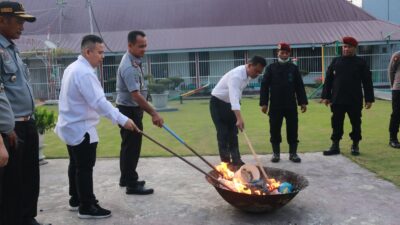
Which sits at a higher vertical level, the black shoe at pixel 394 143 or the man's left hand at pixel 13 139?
the man's left hand at pixel 13 139

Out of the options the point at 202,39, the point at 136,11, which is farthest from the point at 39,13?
the point at 202,39

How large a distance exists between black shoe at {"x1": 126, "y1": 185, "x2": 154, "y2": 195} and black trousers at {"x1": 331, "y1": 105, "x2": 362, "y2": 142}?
355 cm

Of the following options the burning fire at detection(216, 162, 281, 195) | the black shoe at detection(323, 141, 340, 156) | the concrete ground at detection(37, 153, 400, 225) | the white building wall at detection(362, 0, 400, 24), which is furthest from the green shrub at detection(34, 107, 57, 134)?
the white building wall at detection(362, 0, 400, 24)

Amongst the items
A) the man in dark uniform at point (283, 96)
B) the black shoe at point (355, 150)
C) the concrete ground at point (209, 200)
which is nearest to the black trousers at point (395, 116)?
the black shoe at point (355, 150)

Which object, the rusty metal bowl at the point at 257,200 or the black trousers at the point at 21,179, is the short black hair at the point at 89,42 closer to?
the black trousers at the point at 21,179

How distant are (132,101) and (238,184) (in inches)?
64.9

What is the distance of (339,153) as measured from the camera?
23.9 ft

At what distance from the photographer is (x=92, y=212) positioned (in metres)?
4.46

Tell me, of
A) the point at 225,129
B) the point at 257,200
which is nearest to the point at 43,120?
the point at 225,129

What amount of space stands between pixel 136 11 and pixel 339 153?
23.6 metres

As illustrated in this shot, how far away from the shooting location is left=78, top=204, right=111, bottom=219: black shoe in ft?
14.6

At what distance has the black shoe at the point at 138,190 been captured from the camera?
527 centimetres

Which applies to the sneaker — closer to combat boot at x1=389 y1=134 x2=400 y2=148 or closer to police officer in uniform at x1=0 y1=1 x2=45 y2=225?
police officer in uniform at x1=0 y1=1 x2=45 y2=225

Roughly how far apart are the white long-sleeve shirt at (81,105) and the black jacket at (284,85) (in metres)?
3.22
